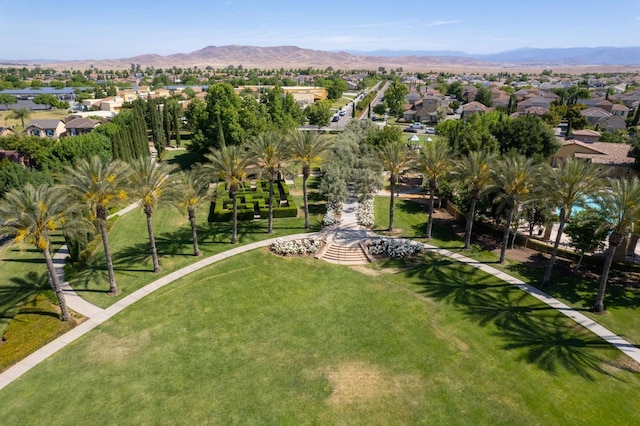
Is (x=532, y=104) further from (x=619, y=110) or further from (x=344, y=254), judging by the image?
(x=344, y=254)

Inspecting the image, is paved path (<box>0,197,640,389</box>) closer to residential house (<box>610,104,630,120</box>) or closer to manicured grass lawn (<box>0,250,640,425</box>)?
manicured grass lawn (<box>0,250,640,425</box>)

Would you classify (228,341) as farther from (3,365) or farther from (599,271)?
(599,271)

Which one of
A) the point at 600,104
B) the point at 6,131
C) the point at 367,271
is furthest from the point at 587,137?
the point at 6,131

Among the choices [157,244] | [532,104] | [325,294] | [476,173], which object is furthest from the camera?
[532,104]

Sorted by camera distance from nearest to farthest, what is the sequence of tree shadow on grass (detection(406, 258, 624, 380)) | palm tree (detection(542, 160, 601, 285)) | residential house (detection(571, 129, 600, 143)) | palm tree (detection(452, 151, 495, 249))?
1. tree shadow on grass (detection(406, 258, 624, 380))
2. palm tree (detection(542, 160, 601, 285))
3. palm tree (detection(452, 151, 495, 249))
4. residential house (detection(571, 129, 600, 143))

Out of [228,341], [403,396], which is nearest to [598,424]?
[403,396]

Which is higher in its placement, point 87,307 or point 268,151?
point 268,151

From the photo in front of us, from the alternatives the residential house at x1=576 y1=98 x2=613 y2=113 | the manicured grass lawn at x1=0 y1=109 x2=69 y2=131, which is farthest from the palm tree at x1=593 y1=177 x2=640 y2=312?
the manicured grass lawn at x1=0 y1=109 x2=69 y2=131

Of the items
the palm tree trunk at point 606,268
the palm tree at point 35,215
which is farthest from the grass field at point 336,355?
the palm tree at point 35,215
